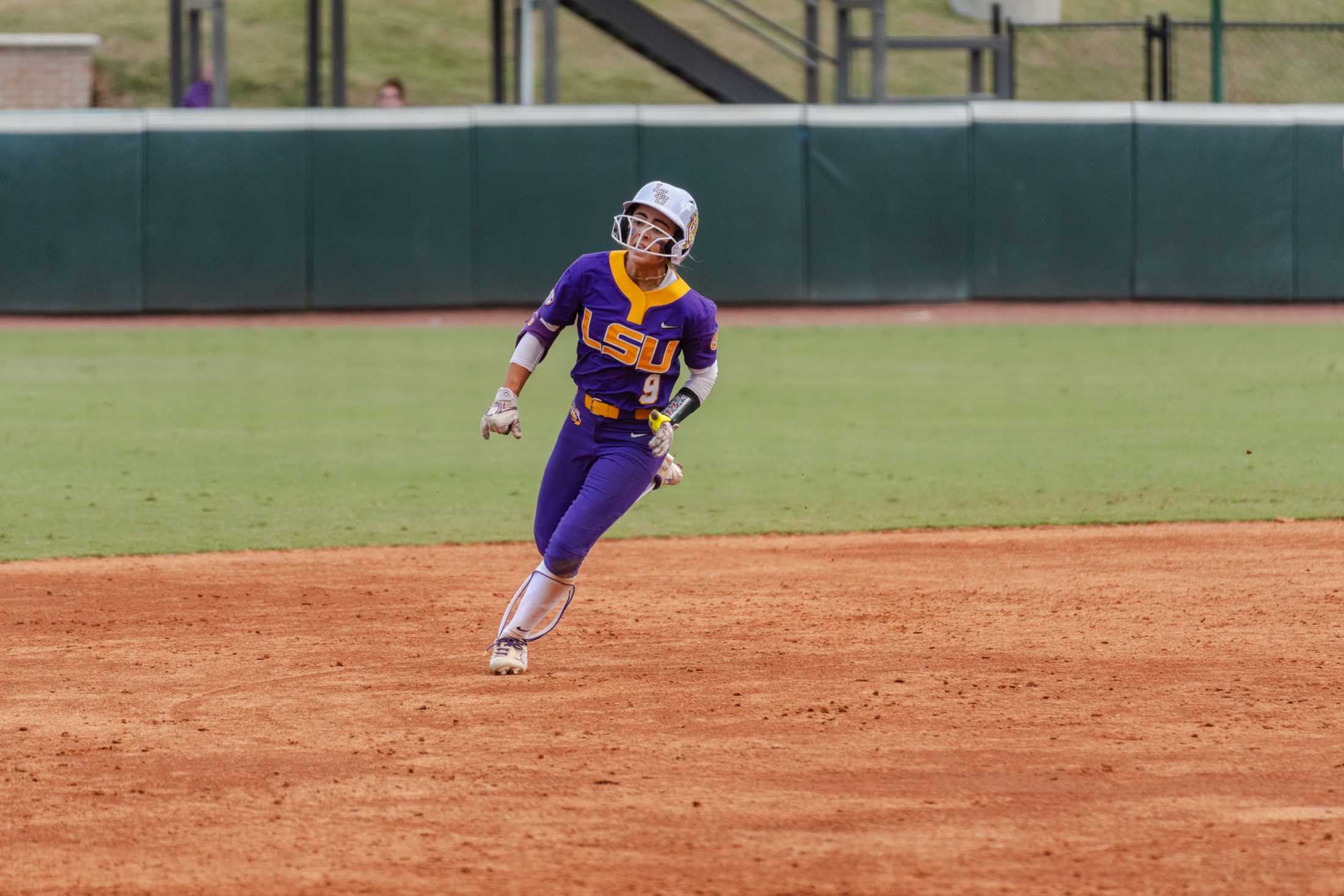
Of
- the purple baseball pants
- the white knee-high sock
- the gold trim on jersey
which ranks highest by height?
the gold trim on jersey

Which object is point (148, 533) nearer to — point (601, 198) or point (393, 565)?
point (393, 565)

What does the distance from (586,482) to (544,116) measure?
15.9 m

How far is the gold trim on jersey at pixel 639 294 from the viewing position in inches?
255

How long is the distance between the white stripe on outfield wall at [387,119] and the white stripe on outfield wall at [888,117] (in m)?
4.63

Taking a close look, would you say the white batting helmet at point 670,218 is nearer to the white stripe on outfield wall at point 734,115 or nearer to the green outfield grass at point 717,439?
the green outfield grass at point 717,439

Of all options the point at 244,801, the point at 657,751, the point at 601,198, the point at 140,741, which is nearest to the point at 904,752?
the point at 657,751

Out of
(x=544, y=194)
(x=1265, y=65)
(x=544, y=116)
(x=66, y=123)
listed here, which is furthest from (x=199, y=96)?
(x=1265, y=65)

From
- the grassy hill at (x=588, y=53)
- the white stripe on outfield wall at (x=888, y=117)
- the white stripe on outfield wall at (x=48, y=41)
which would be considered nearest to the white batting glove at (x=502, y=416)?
the white stripe on outfield wall at (x=888, y=117)

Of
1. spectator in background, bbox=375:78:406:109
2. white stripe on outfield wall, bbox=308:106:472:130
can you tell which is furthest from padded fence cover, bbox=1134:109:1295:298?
spectator in background, bbox=375:78:406:109

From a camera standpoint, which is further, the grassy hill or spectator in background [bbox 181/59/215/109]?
the grassy hill

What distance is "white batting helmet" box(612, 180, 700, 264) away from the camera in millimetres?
6309

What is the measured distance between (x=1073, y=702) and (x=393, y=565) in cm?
423

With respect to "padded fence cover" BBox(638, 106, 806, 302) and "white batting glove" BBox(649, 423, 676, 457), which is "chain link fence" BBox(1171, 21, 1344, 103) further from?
"white batting glove" BBox(649, 423, 676, 457)

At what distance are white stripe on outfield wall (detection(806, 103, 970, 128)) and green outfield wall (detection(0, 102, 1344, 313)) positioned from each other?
0.03 m
